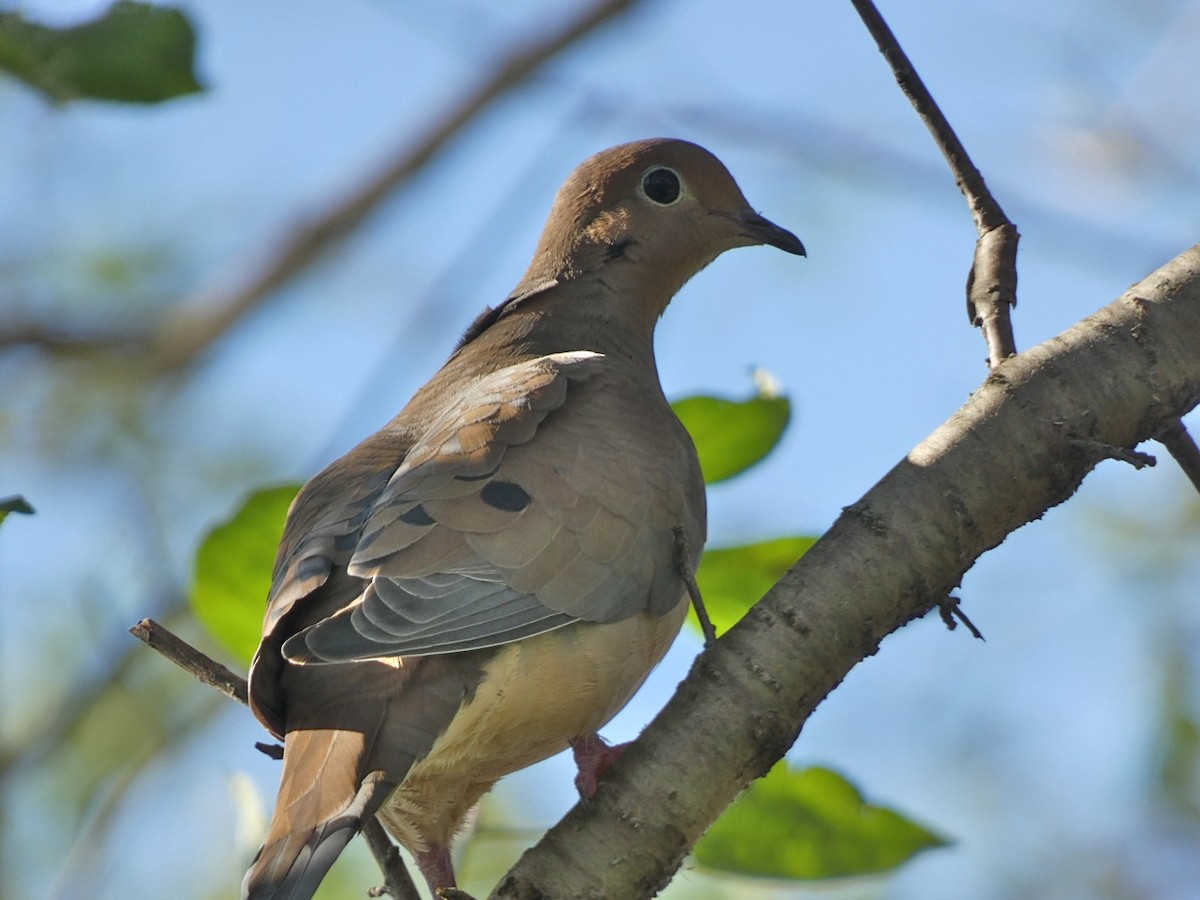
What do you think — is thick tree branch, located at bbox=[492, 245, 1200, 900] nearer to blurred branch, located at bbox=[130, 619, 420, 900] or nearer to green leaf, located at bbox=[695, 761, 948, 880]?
blurred branch, located at bbox=[130, 619, 420, 900]

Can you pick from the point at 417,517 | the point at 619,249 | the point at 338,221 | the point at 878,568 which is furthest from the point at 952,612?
the point at 338,221

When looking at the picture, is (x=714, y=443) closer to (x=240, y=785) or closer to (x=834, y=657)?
(x=834, y=657)

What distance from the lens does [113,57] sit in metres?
2.41

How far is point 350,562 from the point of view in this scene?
2699mm

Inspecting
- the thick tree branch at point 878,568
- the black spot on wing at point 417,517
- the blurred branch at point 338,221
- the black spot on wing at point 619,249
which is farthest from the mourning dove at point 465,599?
the blurred branch at point 338,221

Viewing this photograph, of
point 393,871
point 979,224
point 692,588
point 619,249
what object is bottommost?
point 393,871

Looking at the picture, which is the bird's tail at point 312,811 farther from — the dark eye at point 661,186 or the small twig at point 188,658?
the dark eye at point 661,186

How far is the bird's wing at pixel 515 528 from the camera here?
2531mm

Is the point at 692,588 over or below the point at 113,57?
below

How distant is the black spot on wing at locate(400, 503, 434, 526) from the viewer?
9.04 ft

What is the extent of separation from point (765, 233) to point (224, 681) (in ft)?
7.73

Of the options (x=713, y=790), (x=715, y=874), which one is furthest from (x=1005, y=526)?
(x=715, y=874)

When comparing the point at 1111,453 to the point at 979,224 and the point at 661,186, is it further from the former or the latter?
A: the point at 661,186

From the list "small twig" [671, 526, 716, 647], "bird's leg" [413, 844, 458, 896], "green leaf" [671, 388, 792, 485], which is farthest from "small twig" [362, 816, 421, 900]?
"green leaf" [671, 388, 792, 485]
